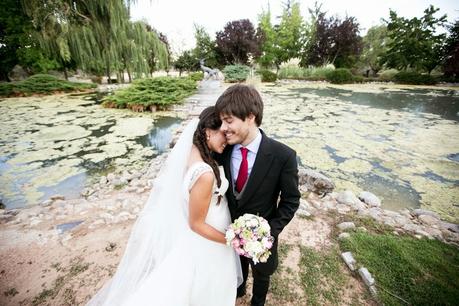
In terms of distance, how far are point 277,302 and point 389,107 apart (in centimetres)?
1242

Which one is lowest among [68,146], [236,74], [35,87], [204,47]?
[68,146]

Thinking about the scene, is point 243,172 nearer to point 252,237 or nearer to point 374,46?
point 252,237

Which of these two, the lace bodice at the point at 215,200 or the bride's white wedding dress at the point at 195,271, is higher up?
the lace bodice at the point at 215,200

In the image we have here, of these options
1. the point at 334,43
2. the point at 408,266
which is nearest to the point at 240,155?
the point at 408,266

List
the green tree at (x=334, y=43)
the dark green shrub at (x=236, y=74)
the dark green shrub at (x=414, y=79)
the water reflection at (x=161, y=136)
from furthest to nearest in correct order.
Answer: the green tree at (x=334, y=43) < the dark green shrub at (x=414, y=79) < the dark green shrub at (x=236, y=74) < the water reflection at (x=161, y=136)

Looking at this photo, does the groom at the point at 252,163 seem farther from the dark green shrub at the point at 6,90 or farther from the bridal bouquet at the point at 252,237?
the dark green shrub at the point at 6,90

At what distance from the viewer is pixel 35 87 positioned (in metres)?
15.0

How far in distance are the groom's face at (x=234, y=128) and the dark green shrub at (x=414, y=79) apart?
27.7 meters

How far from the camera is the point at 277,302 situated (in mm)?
2072

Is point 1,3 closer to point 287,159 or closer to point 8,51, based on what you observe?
point 8,51

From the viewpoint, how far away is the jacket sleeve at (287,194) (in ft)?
4.99

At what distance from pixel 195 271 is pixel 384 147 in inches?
259

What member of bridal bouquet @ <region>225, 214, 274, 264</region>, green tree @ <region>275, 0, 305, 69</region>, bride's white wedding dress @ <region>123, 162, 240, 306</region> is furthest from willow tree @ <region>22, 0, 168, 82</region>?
green tree @ <region>275, 0, 305, 69</region>

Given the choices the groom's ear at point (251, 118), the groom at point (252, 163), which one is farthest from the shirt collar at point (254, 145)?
the groom's ear at point (251, 118)
